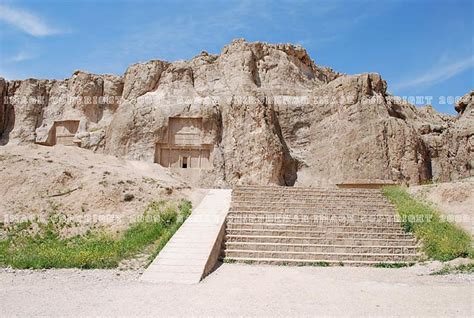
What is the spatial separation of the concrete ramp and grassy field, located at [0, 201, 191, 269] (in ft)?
1.53

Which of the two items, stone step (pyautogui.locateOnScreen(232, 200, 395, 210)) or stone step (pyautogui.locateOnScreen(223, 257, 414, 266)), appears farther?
stone step (pyautogui.locateOnScreen(232, 200, 395, 210))

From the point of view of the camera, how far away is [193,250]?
11.3 meters

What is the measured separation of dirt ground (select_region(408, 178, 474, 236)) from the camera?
14.1 meters

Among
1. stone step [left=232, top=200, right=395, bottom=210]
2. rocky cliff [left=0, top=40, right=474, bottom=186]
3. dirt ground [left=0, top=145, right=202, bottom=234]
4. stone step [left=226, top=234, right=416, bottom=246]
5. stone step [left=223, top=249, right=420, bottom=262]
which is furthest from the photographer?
rocky cliff [left=0, top=40, right=474, bottom=186]

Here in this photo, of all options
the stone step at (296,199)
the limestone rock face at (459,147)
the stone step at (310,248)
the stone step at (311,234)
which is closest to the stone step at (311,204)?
the stone step at (296,199)

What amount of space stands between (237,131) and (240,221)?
574 inches

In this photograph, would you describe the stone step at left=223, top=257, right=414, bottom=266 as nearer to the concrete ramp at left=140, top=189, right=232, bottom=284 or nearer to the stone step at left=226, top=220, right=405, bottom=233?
the concrete ramp at left=140, top=189, right=232, bottom=284

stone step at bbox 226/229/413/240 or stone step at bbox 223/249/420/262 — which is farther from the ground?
stone step at bbox 226/229/413/240

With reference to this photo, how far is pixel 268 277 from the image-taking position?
10188 mm

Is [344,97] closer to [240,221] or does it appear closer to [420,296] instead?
[240,221]

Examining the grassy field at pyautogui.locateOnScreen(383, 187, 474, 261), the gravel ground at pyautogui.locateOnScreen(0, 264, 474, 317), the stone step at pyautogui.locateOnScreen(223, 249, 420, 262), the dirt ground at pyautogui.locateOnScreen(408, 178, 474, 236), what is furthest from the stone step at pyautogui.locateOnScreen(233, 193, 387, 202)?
the gravel ground at pyautogui.locateOnScreen(0, 264, 474, 317)

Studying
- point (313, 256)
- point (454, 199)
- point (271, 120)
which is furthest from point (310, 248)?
point (271, 120)

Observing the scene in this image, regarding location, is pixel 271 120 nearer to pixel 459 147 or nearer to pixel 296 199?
→ pixel 459 147

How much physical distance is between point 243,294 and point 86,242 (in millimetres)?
6134
